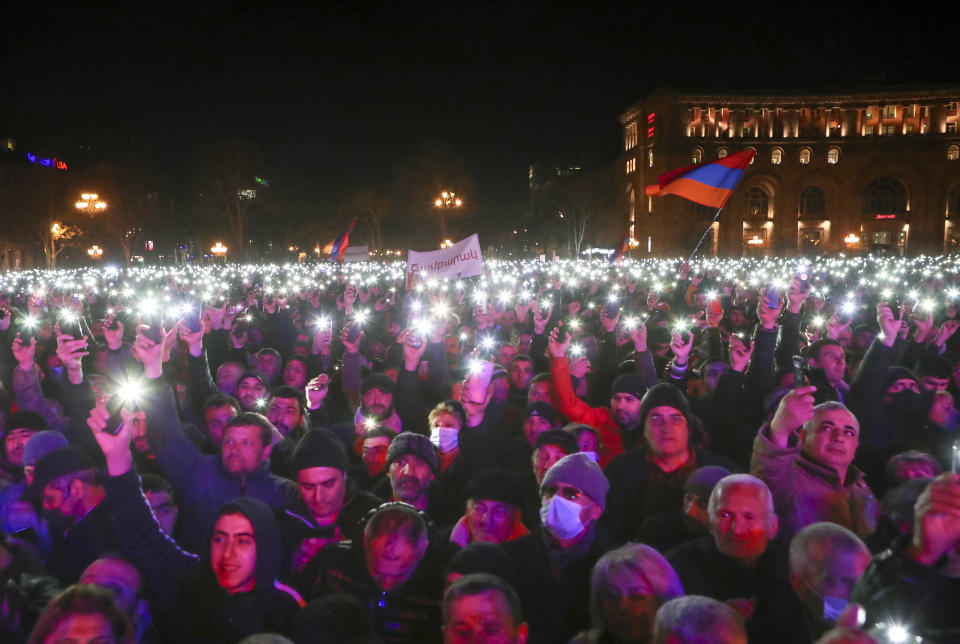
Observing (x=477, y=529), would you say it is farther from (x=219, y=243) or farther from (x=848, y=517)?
(x=219, y=243)

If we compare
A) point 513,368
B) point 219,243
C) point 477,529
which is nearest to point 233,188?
point 219,243

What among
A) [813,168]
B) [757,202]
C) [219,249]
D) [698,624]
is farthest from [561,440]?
[813,168]

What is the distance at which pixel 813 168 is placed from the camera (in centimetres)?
6831

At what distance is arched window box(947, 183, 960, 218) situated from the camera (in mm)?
65188

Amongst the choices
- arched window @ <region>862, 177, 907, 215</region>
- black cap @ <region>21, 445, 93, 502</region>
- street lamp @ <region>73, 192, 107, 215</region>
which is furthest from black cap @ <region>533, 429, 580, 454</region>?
arched window @ <region>862, 177, 907, 215</region>

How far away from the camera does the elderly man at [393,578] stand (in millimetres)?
3283

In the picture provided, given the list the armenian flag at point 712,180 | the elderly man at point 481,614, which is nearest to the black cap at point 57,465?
the elderly man at point 481,614

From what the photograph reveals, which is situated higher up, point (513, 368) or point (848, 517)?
point (513, 368)

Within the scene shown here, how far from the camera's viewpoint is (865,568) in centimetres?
279

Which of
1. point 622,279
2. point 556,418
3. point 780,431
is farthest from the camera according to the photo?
point 622,279

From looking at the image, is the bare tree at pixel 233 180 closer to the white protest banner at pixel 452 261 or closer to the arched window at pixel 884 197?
the white protest banner at pixel 452 261

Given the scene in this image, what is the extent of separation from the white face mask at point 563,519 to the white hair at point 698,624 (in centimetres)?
113

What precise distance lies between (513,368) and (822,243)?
6767 centimetres

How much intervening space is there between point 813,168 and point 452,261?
2520 inches
